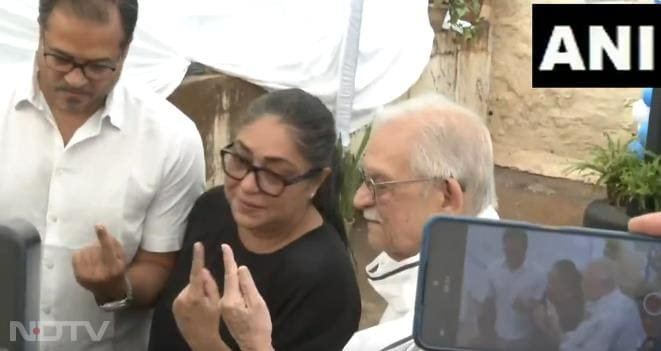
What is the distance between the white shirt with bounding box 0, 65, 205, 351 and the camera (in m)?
1.97

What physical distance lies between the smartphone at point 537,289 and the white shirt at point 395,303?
1.09ft

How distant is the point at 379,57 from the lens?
5887 millimetres

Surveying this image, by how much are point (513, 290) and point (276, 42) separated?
385cm

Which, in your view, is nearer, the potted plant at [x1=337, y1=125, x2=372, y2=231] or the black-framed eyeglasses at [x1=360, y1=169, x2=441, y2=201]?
the black-framed eyeglasses at [x1=360, y1=169, x2=441, y2=201]

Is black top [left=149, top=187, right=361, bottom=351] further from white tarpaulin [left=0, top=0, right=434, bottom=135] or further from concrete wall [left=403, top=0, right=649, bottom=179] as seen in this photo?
concrete wall [left=403, top=0, right=649, bottom=179]

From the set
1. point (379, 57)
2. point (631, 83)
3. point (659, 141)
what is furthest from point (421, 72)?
point (631, 83)

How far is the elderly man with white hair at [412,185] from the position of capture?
62.1 inches

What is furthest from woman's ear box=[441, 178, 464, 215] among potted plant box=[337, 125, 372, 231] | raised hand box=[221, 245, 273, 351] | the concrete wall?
the concrete wall

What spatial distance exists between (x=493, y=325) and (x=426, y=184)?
0.42 meters

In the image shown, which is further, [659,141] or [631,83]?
[659,141]

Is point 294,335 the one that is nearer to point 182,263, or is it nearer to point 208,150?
point 182,263

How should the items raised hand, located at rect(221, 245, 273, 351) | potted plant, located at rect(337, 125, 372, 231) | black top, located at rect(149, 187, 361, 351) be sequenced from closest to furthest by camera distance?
1. raised hand, located at rect(221, 245, 273, 351)
2. black top, located at rect(149, 187, 361, 351)
3. potted plant, located at rect(337, 125, 372, 231)

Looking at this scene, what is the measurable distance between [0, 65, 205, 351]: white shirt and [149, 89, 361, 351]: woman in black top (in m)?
0.09

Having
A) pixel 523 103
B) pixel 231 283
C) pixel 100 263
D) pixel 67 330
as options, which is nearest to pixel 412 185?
pixel 231 283
